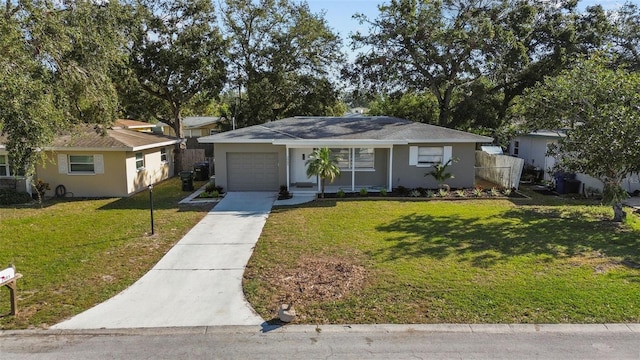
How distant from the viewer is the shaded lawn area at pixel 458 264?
699cm

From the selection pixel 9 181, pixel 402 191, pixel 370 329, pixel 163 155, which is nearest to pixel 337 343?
pixel 370 329

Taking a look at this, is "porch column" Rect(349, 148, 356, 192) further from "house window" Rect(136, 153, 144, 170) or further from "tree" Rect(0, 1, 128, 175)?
"house window" Rect(136, 153, 144, 170)

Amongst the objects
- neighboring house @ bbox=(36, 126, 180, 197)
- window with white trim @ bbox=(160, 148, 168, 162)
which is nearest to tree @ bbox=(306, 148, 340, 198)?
neighboring house @ bbox=(36, 126, 180, 197)

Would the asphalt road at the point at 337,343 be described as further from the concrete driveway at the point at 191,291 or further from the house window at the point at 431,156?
the house window at the point at 431,156

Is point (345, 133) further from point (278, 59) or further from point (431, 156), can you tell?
point (278, 59)

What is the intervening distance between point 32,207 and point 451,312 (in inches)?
624

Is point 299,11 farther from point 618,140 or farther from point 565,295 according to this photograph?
point 565,295

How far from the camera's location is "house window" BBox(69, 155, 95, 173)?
59.7 feet

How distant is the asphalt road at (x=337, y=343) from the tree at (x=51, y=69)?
4.78 metres

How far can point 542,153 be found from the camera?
22.8 meters

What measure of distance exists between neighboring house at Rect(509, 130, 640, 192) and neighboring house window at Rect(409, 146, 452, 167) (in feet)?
12.3

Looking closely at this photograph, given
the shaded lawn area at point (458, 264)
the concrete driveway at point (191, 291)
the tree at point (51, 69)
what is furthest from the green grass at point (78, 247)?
the shaded lawn area at point (458, 264)

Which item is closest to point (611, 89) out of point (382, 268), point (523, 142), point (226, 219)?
point (382, 268)

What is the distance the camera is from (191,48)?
2497 cm
